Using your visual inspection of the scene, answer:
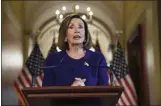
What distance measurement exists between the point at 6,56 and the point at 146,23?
99.2 inches

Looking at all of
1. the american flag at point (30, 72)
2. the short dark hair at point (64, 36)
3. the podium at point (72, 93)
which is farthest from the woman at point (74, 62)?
the american flag at point (30, 72)

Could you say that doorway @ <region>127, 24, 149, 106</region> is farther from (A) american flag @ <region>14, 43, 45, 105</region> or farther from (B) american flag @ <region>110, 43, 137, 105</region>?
(A) american flag @ <region>14, 43, 45, 105</region>

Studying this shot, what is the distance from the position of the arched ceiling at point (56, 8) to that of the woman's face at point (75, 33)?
8.95 metres

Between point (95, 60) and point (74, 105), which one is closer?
point (74, 105)

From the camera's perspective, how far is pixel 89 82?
2.24 metres

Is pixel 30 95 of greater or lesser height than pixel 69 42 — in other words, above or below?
below

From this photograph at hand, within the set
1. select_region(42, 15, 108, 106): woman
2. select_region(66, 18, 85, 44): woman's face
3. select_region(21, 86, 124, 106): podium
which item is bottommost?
select_region(21, 86, 124, 106): podium

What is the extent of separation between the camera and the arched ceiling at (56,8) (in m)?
11.5

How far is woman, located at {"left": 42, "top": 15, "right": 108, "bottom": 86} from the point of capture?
2254mm

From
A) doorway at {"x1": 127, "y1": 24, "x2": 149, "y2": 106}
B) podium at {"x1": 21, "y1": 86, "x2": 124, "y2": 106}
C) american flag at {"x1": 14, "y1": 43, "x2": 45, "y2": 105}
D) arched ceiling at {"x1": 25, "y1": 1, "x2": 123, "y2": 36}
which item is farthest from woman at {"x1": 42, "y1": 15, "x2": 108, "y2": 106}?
arched ceiling at {"x1": 25, "y1": 1, "x2": 123, "y2": 36}

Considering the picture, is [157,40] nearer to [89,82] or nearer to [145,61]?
[145,61]

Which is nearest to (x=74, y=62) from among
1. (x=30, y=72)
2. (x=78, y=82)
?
(x=78, y=82)

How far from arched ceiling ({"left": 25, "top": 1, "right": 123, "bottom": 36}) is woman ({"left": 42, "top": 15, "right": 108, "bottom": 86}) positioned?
8938mm

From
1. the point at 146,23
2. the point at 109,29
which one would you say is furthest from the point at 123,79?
the point at 109,29
